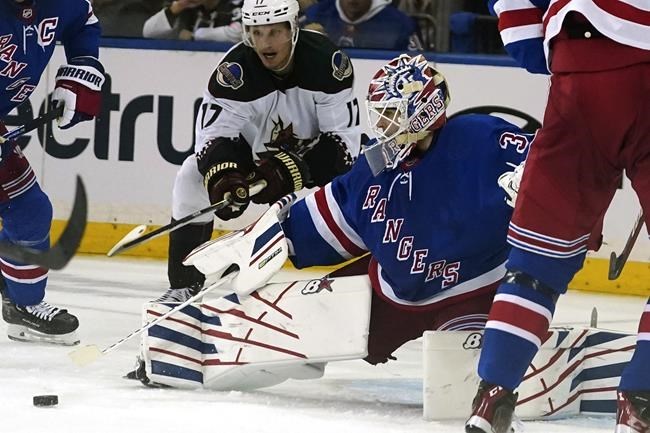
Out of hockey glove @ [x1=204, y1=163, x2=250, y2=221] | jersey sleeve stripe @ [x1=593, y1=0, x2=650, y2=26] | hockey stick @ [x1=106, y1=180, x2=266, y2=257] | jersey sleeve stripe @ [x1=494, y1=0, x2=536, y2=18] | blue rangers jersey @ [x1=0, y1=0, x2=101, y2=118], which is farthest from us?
blue rangers jersey @ [x1=0, y1=0, x2=101, y2=118]

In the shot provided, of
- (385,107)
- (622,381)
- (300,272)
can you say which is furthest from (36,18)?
(622,381)

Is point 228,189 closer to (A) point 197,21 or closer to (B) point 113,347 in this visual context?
(B) point 113,347

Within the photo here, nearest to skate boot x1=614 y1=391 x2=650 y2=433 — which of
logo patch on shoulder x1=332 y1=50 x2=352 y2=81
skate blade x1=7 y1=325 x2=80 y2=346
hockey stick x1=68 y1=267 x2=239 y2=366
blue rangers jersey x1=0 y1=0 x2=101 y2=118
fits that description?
hockey stick x1=68 y1=267 x2=239 y2=366

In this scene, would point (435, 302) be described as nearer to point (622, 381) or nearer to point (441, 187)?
point (441, 187)

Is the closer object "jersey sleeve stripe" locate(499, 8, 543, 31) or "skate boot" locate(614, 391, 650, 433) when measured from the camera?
"skate boot" locate(614, 391, 650, 433)

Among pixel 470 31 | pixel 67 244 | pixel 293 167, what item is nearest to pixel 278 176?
pixel 293 167

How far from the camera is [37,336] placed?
4.45 meters

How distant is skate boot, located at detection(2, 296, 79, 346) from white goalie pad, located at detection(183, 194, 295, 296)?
0.82 metres

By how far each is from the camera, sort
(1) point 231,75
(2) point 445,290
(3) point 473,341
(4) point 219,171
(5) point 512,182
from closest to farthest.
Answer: (5) point 512,182, (3) point 473,341, (2) point 445,290, (4) point 219,171, (1) point 231,75

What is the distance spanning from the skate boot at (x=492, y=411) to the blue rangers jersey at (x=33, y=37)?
2.10 m

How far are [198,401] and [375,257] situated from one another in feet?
1.69

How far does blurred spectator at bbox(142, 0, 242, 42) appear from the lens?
6281mm

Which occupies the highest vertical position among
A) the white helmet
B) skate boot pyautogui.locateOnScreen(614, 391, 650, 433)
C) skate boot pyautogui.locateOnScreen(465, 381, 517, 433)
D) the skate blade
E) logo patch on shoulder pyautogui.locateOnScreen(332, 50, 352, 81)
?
the white helmet

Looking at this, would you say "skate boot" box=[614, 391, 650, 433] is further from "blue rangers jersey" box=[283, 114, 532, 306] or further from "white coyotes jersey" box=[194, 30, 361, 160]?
"white coyotes jersey" box=[194, 30, 361, 160]
